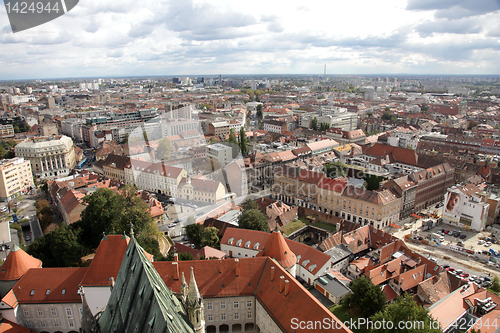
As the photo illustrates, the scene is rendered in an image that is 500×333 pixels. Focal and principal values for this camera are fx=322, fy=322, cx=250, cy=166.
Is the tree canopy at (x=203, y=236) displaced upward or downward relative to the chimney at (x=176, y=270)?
downward

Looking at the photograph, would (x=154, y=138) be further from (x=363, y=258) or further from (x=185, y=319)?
(x=185, y=319)

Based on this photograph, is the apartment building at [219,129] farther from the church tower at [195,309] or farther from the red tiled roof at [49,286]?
the church tower at [195,309]

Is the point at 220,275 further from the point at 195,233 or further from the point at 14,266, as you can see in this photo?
the point at 14,266

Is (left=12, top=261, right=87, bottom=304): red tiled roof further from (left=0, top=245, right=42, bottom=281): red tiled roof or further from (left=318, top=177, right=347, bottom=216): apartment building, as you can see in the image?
(left=318, top=177, right=347, bottom=216): apartment building

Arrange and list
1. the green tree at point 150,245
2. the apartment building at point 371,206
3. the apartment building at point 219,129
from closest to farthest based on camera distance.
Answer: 1. the green tree at point 150,245
2. the apartment building at point 371,206
3. the apartment building at point 219,129

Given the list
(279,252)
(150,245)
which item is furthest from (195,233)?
(279,252)

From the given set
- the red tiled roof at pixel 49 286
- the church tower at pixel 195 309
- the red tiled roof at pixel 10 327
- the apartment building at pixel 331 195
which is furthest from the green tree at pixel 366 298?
the apartment building at pixel 331 195

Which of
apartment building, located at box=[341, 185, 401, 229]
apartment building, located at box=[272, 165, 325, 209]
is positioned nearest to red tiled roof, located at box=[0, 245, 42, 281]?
apartment building, located at box=[272, 165, 325, 209]
